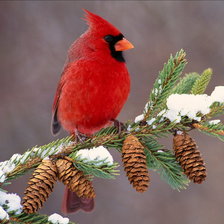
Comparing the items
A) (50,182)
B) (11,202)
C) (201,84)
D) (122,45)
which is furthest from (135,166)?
(122,45)

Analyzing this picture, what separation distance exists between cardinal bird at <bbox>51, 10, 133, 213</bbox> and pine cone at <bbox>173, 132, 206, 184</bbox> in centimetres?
55

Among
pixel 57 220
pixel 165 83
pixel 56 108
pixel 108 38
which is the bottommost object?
pixel 57 220

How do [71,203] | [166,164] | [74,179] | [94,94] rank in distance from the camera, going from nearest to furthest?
[74,179] → [166,164] → [71,203] → [94,94]

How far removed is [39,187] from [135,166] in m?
0.28

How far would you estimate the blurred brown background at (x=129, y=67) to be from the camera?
3135mm

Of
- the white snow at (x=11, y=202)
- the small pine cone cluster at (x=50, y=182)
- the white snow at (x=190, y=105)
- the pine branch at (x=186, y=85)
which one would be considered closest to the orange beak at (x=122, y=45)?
the pine branch at (x=186, y=85)

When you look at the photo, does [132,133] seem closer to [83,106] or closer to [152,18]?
[83,106]

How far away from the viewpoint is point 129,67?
3.37 m

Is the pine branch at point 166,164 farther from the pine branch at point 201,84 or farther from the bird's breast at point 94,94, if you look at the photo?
the bird's breast at point 94,94

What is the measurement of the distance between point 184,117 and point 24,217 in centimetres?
59

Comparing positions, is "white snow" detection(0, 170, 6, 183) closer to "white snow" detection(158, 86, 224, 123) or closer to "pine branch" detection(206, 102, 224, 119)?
"white snow" detection(158, 86, 224, 123)

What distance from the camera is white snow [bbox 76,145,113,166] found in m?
1.16

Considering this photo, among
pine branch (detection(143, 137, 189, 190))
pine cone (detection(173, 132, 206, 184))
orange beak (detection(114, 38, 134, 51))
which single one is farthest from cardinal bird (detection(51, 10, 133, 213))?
pine cone (detection(173, 132, 206, 184))

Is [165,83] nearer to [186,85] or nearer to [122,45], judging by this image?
[186,85]
